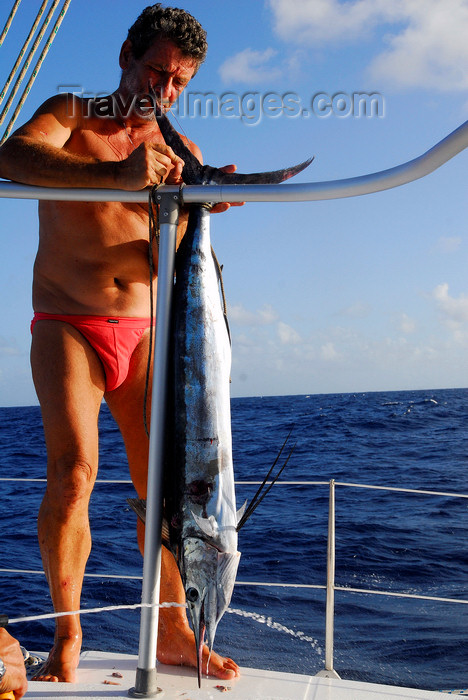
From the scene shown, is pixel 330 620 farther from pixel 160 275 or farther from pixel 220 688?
pixel 160 275

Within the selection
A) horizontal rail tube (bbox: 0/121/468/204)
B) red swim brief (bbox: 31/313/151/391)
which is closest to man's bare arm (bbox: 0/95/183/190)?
horizontal rail tube (bbox: 0/121/468/204)

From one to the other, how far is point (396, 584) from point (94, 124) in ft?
20.8

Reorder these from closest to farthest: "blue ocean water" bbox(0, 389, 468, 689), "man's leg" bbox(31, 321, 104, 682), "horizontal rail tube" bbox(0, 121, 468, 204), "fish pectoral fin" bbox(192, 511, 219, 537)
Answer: "horizontal rail tube" bbox(0, 121, 468, 204), "fish pectoral fin" bbox(192, 511, 219, 537), "man's leg" bbox(31, 321, 104, 682), "blue ocean water" bbox(0, 389, 468, 689)

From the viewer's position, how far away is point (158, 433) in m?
1.65

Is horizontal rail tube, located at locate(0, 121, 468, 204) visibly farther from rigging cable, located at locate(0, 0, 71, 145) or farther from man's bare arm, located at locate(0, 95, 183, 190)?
rigging cable, located at locate(0, 0, 71, 145)

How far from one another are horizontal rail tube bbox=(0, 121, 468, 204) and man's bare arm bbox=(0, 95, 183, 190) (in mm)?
31

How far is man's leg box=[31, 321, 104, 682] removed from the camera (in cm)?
196

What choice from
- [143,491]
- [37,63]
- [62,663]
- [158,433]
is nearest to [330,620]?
[143,491]

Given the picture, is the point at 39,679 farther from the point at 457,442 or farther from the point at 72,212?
the point at 457,442

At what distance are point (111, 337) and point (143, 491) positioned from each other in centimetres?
57

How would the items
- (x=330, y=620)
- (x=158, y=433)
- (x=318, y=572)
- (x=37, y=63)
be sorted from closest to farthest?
1. (x=158, y=433)
2. (x=330, y=620)
3. (x=37, y=63)
4. (x=318, y=572)

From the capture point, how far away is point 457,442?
782 inches

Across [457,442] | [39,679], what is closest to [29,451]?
[457,442]

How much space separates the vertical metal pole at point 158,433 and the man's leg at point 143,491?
51 cm
